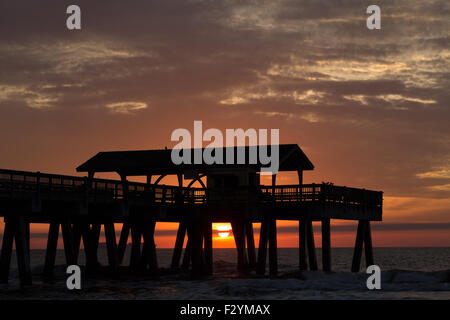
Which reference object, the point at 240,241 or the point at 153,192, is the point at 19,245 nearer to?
the point at 153,192

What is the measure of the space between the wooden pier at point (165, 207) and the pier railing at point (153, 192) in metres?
0.05

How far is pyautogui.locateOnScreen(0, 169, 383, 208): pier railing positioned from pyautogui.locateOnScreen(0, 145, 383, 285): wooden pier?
0.17 ft

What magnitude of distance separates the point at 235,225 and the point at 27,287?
2078cm

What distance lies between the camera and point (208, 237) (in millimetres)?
49844

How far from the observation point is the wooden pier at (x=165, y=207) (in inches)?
1480

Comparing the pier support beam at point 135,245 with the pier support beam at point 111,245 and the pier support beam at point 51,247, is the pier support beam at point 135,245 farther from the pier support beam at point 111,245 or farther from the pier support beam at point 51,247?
the pier support beam at point 51,247

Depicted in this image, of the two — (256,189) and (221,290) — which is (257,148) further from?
(221,290)

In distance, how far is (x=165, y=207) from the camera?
1777 inches

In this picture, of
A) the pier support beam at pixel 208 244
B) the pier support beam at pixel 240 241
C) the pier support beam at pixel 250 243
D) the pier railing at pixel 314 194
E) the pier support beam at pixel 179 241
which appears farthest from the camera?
the pier support beam at pixel 250 243

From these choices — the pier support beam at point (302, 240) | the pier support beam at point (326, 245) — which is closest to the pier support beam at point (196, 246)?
the pier support beam at point (302, 240)

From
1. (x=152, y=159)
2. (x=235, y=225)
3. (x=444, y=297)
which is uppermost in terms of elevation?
(x=152, y=159)

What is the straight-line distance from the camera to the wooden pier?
37594 millimetres

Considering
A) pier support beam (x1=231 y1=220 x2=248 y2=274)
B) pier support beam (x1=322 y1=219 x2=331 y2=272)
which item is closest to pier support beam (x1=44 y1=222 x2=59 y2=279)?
pier support beam (x1=231 y1=220 x2=248 y2=274)
